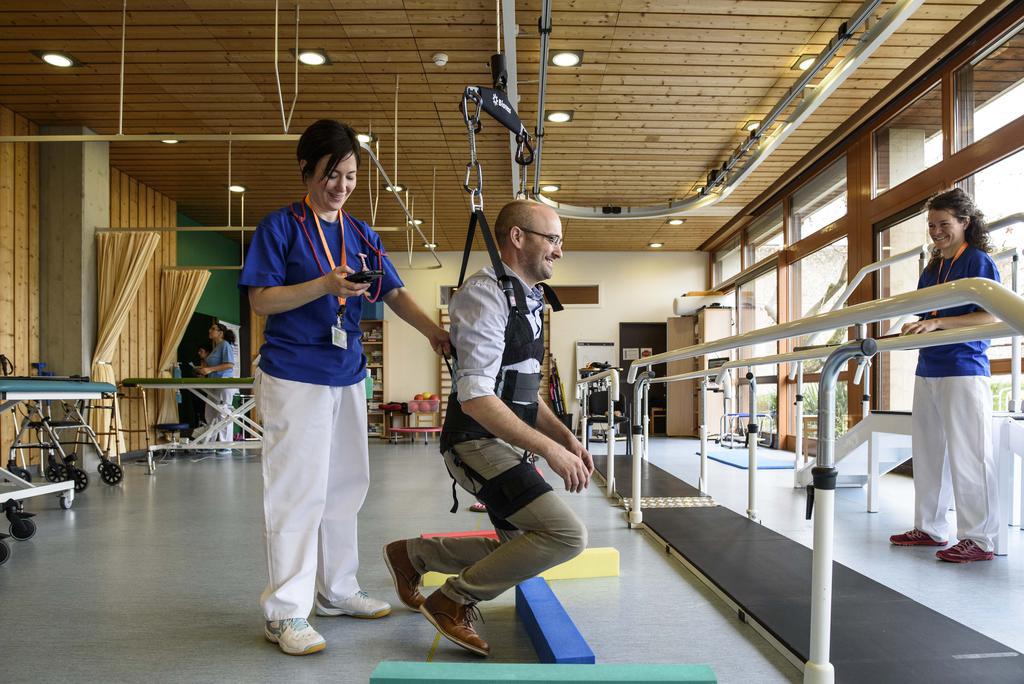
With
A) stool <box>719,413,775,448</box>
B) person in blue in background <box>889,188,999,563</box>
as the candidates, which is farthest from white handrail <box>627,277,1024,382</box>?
stool <box>719,413,775,448</box>

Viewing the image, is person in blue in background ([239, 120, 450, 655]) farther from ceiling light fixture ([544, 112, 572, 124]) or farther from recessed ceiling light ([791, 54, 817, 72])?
ceiling light fixture ([544, 112, 572, 124])

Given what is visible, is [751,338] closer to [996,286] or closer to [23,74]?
[996,286]

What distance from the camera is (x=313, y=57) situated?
5.66 meters

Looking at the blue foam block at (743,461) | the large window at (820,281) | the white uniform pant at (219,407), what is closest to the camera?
the blue foam block at (743,461)

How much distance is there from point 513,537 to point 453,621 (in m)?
0.27

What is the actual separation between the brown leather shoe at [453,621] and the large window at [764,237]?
893 cm

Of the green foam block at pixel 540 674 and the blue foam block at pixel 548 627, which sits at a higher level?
the green foam block at pixel 540 674

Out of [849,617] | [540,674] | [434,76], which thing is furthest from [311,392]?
[434,76]

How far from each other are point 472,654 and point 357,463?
0.70 metres

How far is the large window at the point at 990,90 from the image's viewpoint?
5113 millimetres

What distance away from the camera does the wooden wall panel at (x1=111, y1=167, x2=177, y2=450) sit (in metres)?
8.72


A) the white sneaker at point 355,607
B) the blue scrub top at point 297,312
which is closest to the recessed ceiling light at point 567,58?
the blue scrub top at point 297,312

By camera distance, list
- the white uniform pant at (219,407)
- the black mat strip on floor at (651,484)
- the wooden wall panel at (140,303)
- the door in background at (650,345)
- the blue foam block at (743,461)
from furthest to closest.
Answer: the door in background at (650,345)
the wooden wall panel at (140,303)
the white uniform pant at (219,407)
the blue foam block at (743,461)
the black mat strip on floor at (651,484)

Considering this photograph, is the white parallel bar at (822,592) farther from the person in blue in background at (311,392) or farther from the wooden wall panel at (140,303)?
the wooden wall panel at (140,303)
